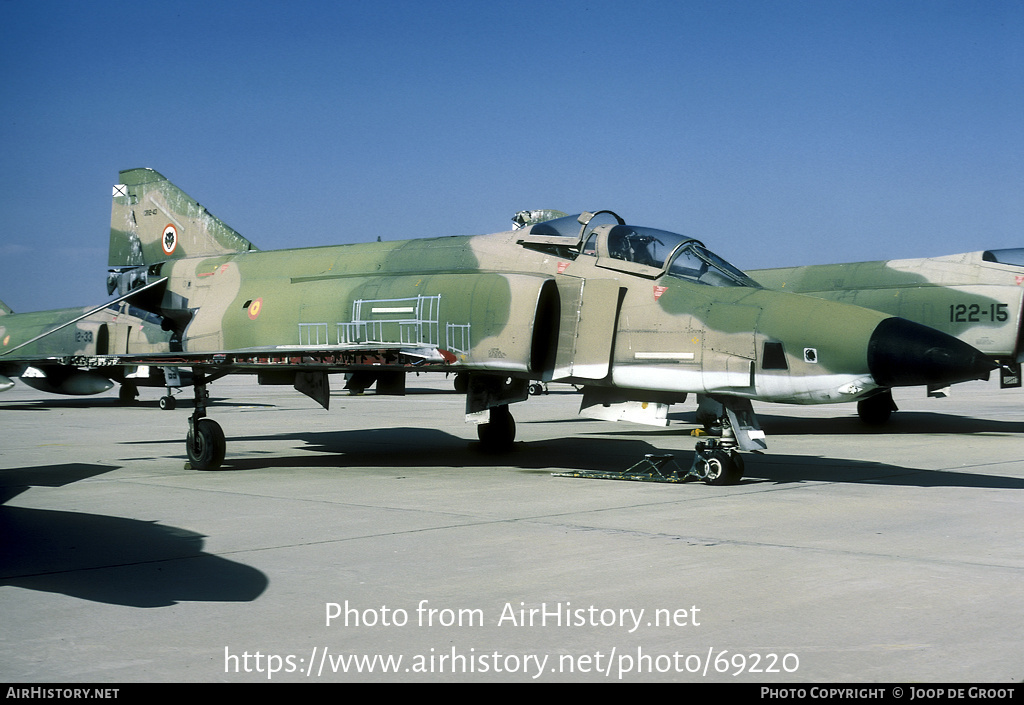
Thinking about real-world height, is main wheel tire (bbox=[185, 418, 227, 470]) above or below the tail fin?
below

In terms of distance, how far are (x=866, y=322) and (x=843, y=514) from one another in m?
1.70

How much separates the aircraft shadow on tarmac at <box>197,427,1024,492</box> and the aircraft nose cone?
203cm

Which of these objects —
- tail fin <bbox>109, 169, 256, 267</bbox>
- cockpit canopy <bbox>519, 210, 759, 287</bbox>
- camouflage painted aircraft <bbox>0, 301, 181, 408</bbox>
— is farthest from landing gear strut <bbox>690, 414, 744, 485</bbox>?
camouflage painted aircraft <bbox>0, 301, 181, 408</bbox>

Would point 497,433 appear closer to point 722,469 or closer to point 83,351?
point 722,469

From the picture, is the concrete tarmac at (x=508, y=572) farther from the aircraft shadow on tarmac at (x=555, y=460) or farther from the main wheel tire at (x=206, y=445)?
the main wheel tire at (x=206, y=445)

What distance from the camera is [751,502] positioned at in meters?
8.49

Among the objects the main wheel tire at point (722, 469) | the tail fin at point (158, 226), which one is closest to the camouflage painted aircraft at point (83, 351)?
the tail fin at point (158, 226)

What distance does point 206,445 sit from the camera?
37.2 feet

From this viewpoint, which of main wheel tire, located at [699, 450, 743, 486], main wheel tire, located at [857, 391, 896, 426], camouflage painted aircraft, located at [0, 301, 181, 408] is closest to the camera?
main wheel tire, located at [699, 450, 743, 486]

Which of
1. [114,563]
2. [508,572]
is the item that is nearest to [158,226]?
[114,563]

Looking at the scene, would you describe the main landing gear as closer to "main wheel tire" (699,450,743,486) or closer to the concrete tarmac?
the concrete tarmac

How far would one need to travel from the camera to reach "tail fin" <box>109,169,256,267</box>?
14898 mm

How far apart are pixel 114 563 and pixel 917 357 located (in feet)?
20.4

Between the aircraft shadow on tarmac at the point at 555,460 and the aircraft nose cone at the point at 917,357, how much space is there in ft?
6.66
